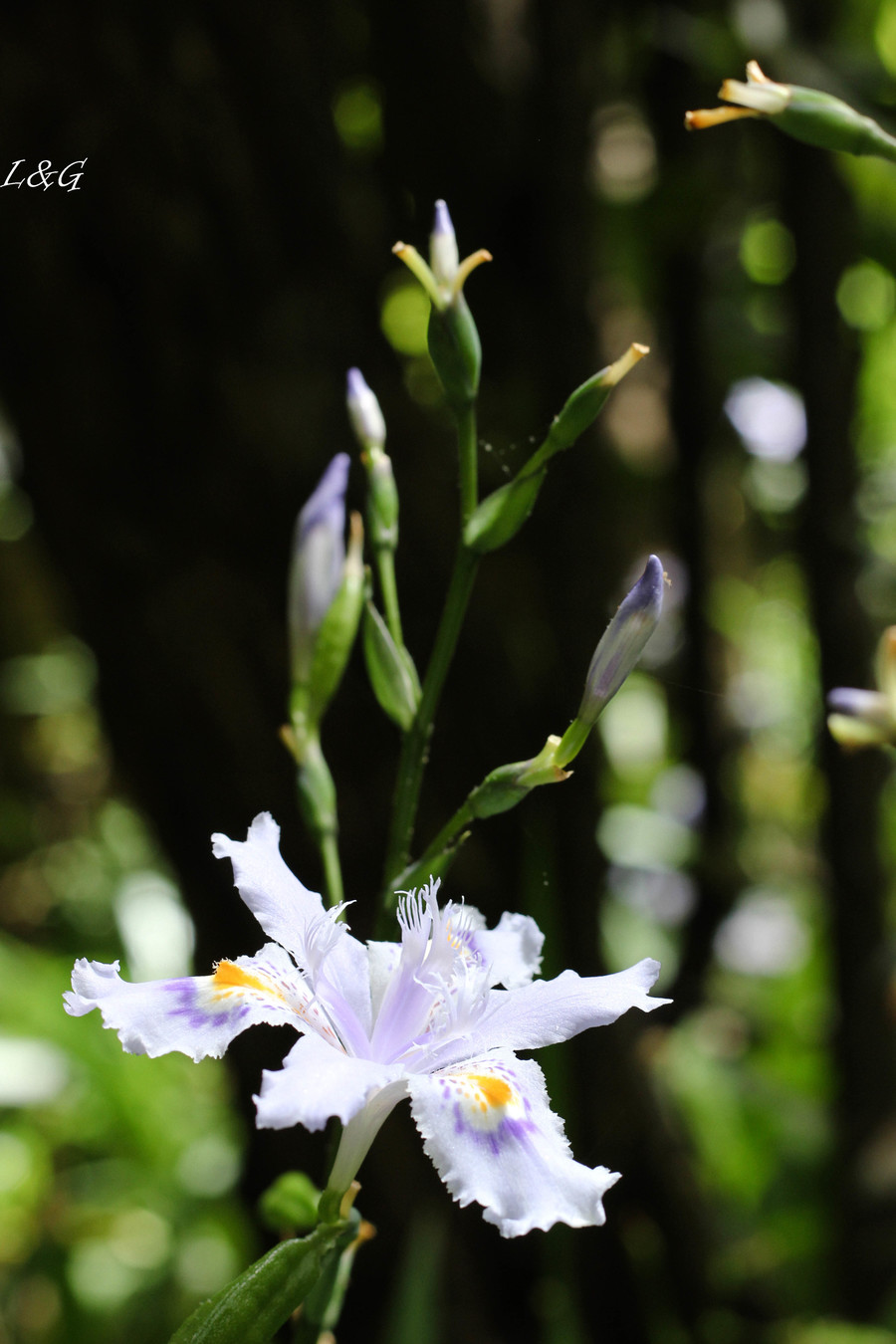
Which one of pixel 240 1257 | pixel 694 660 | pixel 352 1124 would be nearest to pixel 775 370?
pixel 694 660

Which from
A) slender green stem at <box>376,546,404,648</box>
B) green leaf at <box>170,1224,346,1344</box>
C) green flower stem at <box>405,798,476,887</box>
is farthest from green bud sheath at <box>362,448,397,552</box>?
green leaf at <box>170,1224,346,1344</box>

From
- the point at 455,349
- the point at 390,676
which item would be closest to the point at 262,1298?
the point at 390,676

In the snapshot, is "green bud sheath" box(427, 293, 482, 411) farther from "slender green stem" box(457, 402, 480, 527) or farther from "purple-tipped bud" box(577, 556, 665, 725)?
"purple-tipped bud" box(577, 556, 665, 725)

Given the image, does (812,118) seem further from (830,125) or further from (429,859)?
(429,859)

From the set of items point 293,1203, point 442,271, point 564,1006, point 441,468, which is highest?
point 442,271

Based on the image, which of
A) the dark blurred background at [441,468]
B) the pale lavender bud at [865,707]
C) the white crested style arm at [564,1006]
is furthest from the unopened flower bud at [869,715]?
the dark blurred background at [441,468]

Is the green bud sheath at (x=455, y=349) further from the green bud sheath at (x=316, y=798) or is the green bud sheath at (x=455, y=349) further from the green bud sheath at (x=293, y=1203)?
the green bud sheath at (x=293, y=1203)
